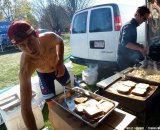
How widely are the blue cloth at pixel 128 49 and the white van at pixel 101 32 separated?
31.6 inches

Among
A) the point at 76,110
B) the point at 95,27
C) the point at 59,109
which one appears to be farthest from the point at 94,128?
the point at 95,27

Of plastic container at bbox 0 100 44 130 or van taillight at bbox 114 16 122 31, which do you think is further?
van taillight at bbox 114 16 122 31

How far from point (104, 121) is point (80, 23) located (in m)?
4.48

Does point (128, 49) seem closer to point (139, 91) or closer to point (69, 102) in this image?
point (139, 91)

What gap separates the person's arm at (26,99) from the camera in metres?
1.86

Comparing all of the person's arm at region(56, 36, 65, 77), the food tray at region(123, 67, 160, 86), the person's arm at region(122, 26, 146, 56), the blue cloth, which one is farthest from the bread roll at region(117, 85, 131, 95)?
the blue cloth

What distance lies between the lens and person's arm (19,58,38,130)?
1856 mm

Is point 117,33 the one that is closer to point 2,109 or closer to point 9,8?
point 2,109

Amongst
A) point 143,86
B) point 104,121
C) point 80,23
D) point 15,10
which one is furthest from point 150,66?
point 15,10

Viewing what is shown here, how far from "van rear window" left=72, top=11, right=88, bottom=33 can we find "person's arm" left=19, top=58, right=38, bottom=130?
3716 millimetres

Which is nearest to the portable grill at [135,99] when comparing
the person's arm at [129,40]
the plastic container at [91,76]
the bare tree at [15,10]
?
the person's arm at [129,40]

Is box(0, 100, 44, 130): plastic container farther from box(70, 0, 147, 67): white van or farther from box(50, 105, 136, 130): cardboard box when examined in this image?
box(70, 0, 147, 67): white van

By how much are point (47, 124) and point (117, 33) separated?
268 cm

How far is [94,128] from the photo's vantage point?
71.4 inches
